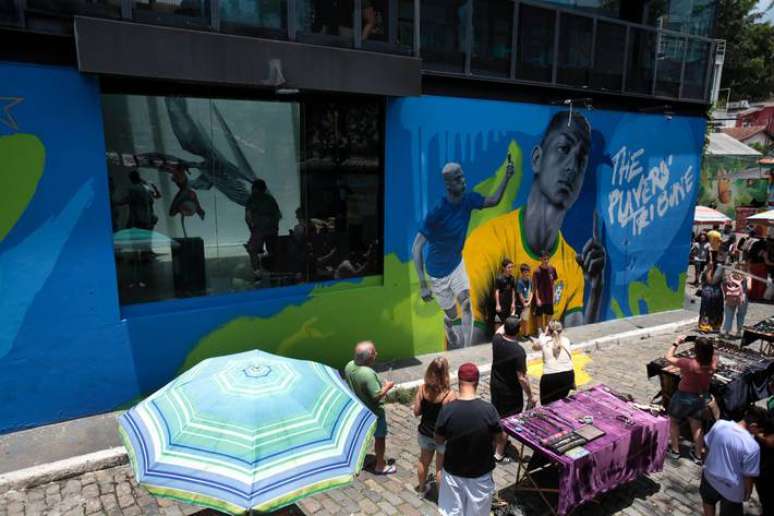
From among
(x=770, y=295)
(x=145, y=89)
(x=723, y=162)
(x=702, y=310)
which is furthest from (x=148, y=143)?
(x=723, y=162)

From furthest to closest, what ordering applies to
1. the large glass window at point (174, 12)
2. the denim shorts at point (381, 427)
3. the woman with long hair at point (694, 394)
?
the large glass window at point (174, 12) → the woman with long hair at point (694, 394) → the denim shorts at point (381, 427)

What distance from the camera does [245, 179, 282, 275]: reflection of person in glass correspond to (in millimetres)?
7867

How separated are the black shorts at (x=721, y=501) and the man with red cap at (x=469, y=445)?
2119 mm

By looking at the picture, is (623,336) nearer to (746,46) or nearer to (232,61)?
(232,61)

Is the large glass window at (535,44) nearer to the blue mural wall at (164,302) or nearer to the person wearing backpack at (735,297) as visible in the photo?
the blue mural wall at (164,302)

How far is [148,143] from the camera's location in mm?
7004

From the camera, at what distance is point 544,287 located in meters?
10.5

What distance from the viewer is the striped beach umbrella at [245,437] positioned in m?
3.31

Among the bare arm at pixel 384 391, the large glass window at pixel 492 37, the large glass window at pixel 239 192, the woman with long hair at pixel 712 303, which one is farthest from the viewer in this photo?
the woman with long hair at pixel 712 303

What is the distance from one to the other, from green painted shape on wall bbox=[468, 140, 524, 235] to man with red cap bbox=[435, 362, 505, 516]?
5475 mm

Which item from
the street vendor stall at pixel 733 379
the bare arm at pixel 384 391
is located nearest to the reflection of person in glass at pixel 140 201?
the bare arm at pixel 384 391

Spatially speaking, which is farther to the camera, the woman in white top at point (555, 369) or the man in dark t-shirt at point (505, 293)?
the man in dark t-shirt at point (505, 293)

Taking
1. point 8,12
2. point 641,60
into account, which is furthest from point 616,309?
point 8,12

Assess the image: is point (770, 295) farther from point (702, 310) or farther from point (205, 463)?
point (205, 463)
